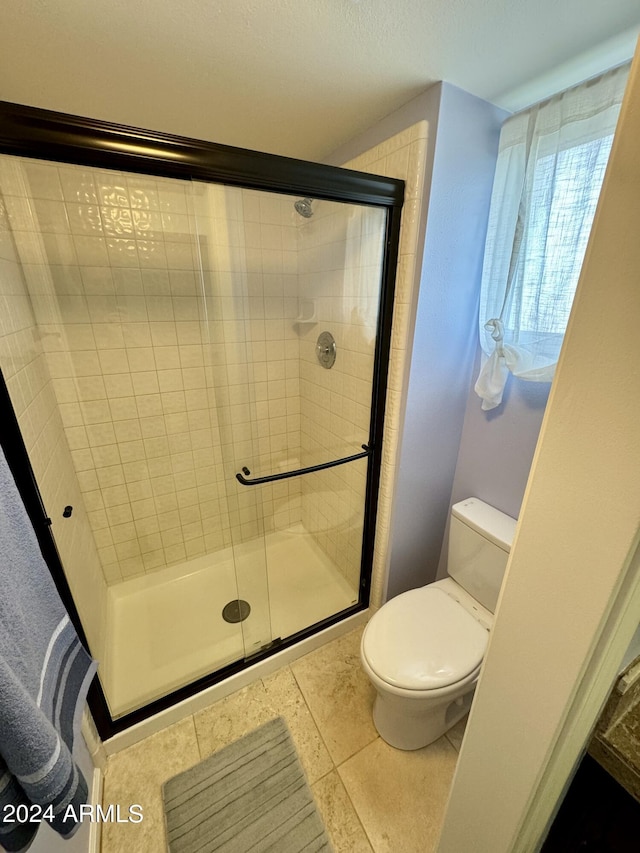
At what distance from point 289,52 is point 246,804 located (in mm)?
2272

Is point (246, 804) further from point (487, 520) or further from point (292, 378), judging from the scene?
point (292, 378)

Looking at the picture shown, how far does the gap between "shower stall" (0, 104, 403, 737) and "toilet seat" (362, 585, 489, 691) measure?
42 cm

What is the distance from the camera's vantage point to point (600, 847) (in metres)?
0.91

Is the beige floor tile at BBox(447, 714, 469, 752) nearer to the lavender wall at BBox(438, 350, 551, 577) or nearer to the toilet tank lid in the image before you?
the toilet tank lid

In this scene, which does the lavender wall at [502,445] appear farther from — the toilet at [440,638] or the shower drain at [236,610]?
the shower drain at [236,610]

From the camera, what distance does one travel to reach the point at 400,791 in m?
1.19

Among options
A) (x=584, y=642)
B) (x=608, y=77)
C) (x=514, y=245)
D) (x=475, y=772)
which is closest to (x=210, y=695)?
(x=475, y=772)

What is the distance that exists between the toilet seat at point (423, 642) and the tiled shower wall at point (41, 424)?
40.3 inches

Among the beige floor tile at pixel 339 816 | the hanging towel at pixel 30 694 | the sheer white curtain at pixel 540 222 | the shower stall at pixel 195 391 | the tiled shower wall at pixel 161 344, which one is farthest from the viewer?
the tiled shower wall at pixel 161 344

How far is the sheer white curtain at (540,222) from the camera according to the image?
949 millimetres

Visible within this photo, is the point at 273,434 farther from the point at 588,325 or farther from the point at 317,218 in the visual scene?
the point at 588,325

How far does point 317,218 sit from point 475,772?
6.12 ft

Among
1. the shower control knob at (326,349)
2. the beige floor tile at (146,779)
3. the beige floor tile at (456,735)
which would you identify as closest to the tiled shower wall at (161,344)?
the shower control knob at (326,349)

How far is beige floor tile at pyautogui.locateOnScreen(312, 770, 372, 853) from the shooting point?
1062mm
